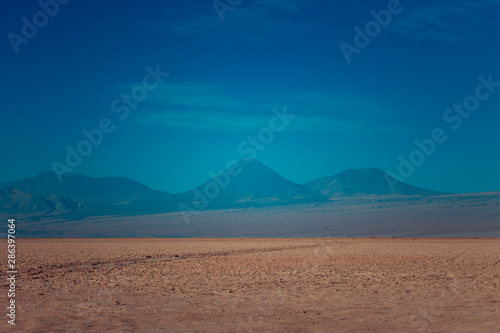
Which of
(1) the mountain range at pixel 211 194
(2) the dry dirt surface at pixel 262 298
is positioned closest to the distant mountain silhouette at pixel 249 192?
(1) the mountain range at pixel 211 194

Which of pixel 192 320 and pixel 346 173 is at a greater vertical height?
pixel 346 173

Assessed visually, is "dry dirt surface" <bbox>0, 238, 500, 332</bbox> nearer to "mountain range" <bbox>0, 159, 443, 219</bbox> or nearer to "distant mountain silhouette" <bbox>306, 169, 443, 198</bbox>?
"mountain range" <bbox>0, 159, 443, 219</bbox>

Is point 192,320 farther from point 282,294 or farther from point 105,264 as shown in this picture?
point 105,264

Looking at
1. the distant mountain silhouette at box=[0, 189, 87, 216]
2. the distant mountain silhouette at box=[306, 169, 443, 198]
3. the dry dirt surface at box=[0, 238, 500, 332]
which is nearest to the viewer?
the dry dirt surface at box=[0, 238, 500, 332]

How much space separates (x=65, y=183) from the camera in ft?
583

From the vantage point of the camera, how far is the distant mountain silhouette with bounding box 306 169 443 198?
448ft

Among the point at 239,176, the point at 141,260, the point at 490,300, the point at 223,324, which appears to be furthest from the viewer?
the point at 239,176

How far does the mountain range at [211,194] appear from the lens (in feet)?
347

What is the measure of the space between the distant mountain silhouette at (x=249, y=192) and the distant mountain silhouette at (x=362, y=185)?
1243cm

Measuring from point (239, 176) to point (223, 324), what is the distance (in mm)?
130809

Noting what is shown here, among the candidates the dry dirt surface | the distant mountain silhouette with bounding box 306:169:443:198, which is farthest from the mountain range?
the dry dirt surface

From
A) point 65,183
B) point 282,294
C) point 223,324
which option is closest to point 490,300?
point 282,294

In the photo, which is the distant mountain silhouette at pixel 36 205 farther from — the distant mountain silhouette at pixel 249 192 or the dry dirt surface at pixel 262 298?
the dry dirt surface at pixel 262 298

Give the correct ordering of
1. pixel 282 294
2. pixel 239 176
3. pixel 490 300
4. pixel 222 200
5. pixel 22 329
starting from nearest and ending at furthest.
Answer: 1. pixel 22 329
2. pixel 490 300
3. pixel 282 294
4. pixel 222 200
5. pixel 239 176
